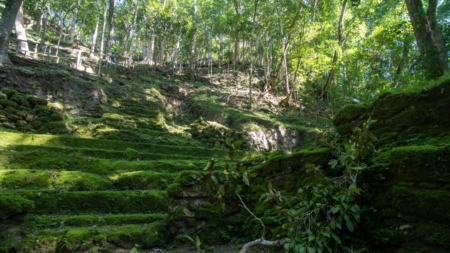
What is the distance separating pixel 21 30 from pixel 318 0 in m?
17.6

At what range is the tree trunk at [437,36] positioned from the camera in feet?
20.4

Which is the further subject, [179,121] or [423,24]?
[179,121]

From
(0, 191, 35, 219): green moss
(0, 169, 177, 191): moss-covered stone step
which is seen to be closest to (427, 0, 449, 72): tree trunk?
(0, 169, 177, 191): moss-covered stone step

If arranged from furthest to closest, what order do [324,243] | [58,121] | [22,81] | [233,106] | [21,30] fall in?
[233,106] → [21,30] → [22,81] → [58,121] → [324,243]

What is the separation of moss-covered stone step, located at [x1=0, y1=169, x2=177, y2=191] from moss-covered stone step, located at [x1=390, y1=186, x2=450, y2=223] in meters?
5.45

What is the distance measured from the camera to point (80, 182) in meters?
6.40

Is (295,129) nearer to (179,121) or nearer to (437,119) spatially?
(179,121)

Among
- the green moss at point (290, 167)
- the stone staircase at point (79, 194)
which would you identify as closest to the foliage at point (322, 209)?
the green moss at point (290, 167)

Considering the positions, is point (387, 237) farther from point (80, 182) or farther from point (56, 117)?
point (56, 117)

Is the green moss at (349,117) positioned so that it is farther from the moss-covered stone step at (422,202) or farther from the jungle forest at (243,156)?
the moss-covered stone step at (422,202)

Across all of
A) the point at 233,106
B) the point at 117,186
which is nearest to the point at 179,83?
the point at 233,106

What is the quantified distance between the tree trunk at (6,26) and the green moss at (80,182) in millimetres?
8258

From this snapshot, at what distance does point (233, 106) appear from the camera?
17.7 metres

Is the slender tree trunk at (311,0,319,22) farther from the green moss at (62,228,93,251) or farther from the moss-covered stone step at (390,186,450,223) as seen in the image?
the green moss at (62,228,93,251)
